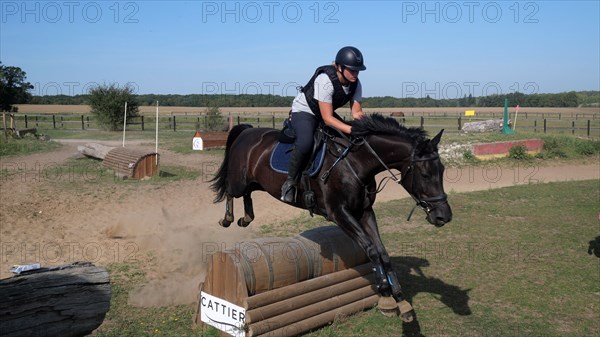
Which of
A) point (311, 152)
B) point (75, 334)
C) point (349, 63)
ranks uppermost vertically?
point (349, 63)

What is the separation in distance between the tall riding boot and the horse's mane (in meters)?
0.70

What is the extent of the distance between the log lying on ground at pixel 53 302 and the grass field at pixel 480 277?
339 cm

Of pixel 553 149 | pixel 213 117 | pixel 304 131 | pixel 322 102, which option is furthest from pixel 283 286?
pixel 213 117

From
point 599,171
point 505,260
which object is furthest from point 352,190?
point 599,171

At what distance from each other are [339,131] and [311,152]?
16.0 inches

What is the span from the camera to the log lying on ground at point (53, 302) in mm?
2512

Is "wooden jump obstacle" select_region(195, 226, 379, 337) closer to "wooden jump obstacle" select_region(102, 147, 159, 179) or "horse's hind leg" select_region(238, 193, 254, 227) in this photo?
"horse's hind leg" select_region(238, 193, 254, 227)

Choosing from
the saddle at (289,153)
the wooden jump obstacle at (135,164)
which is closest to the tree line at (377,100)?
the wooden jump obstacle at (135,164)

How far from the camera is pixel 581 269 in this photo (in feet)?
27.1

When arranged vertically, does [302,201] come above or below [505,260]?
above

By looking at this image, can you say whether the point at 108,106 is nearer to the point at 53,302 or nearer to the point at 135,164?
the point at 135,164

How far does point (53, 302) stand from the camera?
2.64 meters

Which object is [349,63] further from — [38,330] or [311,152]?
[38,330]

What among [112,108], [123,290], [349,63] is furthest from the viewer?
[112,108]
